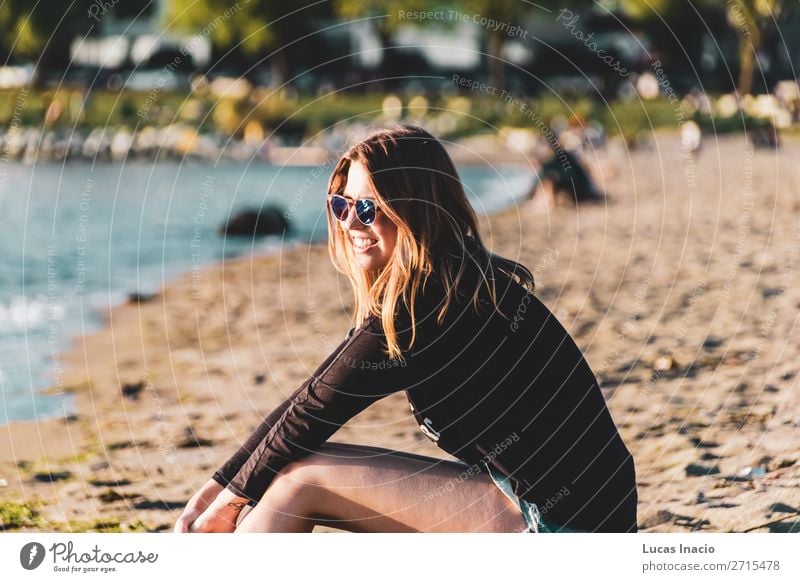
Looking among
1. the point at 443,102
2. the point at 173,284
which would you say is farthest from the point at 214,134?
the point at 173,284

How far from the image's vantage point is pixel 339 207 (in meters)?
2.72

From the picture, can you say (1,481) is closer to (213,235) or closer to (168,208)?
(213,235)

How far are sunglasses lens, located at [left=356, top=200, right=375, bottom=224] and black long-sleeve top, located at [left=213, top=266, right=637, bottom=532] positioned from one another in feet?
0.76

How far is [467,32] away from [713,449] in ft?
110

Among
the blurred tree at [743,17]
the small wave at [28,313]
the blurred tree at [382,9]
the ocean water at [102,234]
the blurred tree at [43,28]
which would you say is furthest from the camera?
the blurred tree at [43,28]

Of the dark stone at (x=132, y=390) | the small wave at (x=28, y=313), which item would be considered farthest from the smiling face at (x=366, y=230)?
the small wave at (x=28, y=313)

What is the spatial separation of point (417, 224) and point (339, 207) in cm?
26

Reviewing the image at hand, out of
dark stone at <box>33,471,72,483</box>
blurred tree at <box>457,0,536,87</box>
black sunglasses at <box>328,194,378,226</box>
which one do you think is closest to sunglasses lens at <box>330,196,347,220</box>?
black sunglasses at <box>328,194,378,226</box>

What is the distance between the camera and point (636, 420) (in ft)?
14.7

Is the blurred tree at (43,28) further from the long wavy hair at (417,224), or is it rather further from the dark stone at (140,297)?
the long wavy hair at (417,224)

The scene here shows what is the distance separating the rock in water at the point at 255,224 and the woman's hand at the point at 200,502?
A: 10051 mm

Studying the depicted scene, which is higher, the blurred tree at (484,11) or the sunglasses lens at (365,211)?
the blurred tree at (484,11)

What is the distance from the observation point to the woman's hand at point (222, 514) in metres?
2.64
